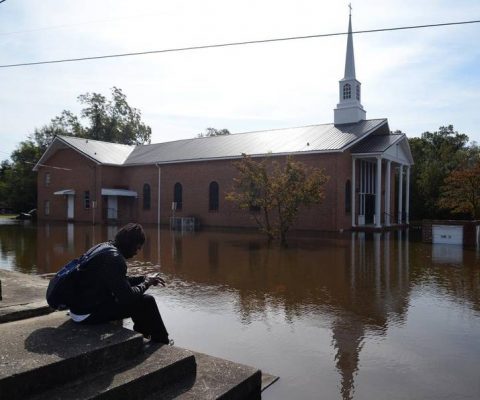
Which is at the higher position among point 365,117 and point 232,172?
point 365,117

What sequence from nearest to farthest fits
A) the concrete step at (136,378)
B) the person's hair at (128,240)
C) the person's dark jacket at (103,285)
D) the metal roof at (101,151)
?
the concrete step at (136,378), the person's dark jacket at (103,285), the person's hair at (128,240), the metal roof at (101,151)

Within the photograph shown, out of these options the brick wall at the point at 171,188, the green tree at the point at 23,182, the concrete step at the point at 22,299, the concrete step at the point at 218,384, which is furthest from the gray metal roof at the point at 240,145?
the concrete step at the point at 218,384

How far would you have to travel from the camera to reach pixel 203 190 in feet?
107

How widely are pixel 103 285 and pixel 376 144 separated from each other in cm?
2649

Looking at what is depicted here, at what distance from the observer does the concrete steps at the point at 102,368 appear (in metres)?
3.60

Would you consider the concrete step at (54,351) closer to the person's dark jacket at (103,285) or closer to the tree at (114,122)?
the person's dark jacket at (103,285)

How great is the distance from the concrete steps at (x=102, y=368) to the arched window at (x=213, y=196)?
89.6 feet

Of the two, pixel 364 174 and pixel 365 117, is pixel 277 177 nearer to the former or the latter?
pixel 364 174

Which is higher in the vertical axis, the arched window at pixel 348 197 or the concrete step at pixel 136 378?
the arched window at pixel 348 197

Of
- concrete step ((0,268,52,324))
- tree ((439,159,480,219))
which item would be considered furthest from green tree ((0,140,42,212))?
concrete step ((0,268,52,324))

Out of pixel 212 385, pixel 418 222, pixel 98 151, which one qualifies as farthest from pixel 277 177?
pixel 98 151

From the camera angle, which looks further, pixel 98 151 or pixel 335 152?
pixel 98 151

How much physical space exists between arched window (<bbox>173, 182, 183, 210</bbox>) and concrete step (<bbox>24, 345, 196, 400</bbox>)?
3006 centimetres

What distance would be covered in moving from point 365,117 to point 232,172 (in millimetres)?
9882
